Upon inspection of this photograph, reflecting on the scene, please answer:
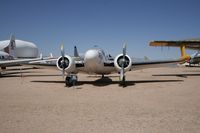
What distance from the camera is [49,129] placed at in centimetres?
492

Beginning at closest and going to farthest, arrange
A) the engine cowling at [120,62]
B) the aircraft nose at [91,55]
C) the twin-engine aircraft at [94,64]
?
the aircraft nose at [91,55]
the twin-engine aircraft at [94,64]
the engine cowling at [120,62]

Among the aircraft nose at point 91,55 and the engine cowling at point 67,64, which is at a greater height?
the aircraft nose at point 91,55

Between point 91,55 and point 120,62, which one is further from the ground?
point 91,55

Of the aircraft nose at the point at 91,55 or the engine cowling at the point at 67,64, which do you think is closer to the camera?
the aircraft nose at the point at 91,55

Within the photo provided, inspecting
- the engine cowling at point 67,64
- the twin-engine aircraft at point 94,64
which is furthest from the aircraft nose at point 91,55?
the engine cowling at point 67,64

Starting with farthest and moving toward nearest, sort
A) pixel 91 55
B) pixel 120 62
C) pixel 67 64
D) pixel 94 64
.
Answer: pixel 67 64 < pixel 120 62 < pixel 94 64 < pixel 91 55

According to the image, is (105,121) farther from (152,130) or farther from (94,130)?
(152,130)

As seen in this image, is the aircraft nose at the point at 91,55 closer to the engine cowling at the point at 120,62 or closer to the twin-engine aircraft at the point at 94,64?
the twin-engine aircraft at the point at 94,64

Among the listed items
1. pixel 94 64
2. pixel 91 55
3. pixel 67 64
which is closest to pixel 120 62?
pixel 94 64

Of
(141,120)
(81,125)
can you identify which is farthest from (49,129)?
(141,120)

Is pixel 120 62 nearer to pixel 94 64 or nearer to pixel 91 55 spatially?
pixel 94 64

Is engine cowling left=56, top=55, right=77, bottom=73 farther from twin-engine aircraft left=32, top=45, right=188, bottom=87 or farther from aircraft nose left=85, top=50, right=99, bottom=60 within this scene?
aircraft nose left=85, top=50, right=99, bottom=60

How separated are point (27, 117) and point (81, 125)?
201 cm

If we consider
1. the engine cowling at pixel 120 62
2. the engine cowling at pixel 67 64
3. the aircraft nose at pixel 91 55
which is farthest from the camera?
the engine cowling at pixel 67 64
